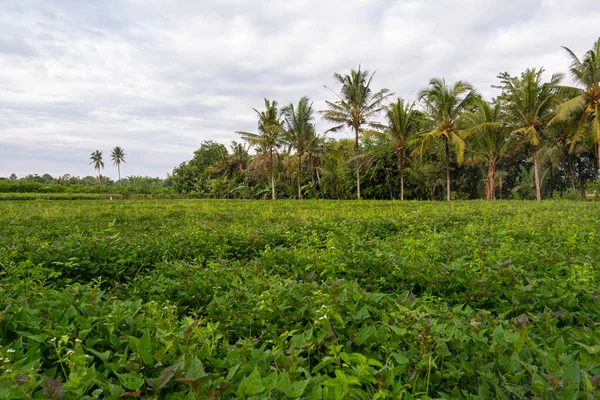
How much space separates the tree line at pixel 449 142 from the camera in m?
18.2

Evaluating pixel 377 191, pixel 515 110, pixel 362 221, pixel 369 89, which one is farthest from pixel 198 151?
pixel 362 221

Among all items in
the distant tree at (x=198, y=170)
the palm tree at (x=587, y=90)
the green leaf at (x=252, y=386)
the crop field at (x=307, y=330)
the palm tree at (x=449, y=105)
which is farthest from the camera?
the distant tree at (x=198, y=170)

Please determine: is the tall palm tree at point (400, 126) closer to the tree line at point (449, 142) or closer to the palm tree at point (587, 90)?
the tree line at point (449, 142)

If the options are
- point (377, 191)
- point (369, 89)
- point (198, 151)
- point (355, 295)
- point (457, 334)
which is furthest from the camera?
point (198, 151)

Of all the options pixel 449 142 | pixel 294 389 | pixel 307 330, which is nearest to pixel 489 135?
pixel 449 142

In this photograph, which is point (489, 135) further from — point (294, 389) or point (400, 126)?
point (294, 389)

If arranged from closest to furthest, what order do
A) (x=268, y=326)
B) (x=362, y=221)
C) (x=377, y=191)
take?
(x=268, y=326)
(x=362, y=221)
(x=377, y=191)

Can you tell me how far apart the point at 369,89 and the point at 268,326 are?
2073 cm

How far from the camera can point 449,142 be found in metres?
21.2

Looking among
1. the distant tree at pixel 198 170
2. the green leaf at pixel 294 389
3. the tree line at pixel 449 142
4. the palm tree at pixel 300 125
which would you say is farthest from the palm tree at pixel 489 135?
the distant tree at pixel 198 170

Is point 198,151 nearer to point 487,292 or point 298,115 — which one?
point 298,115

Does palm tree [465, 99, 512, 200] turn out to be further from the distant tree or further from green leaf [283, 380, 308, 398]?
the distant tree

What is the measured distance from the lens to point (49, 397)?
3.62 feet

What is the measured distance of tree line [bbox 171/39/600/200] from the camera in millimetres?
18188
